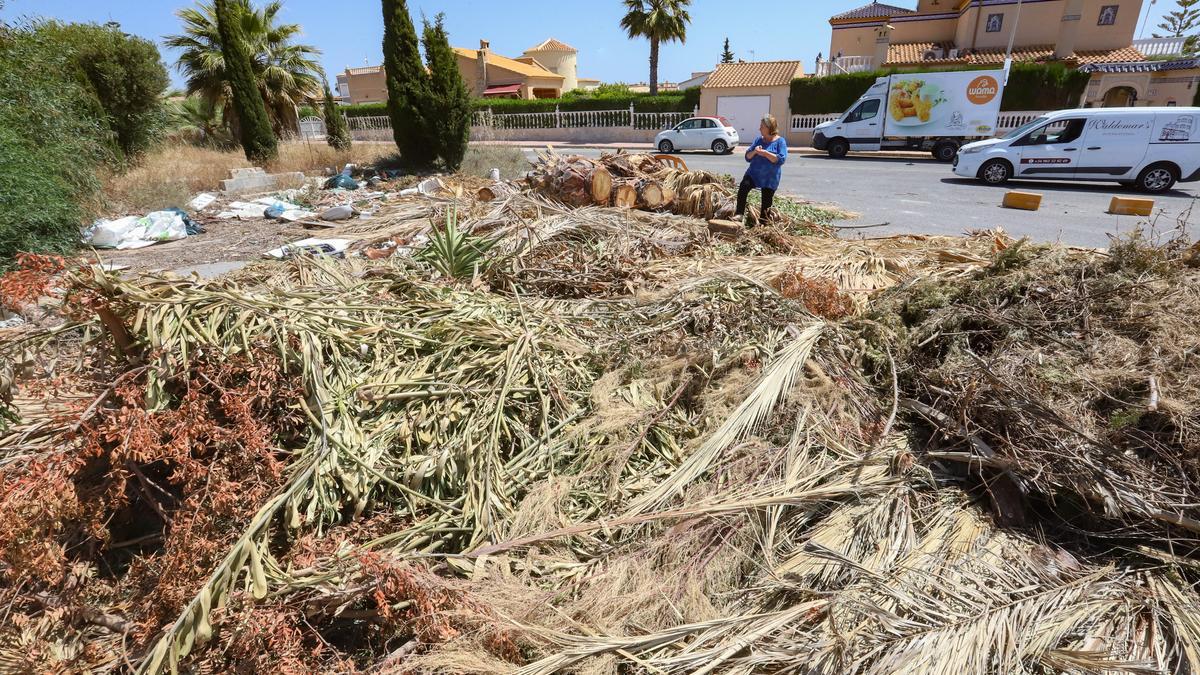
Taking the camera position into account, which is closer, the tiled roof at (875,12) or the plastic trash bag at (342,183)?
the plastic trash bag at (342,183)

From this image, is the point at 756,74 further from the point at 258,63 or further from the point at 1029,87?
the point at 258,63

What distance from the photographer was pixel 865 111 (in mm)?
18250

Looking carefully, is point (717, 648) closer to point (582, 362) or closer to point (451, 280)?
point (582, 362)

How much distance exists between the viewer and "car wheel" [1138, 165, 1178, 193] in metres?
10.8

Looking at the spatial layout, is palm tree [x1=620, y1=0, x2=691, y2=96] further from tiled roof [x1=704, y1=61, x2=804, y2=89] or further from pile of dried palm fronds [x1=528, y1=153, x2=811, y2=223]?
pile of dried palm fronds [x1=528, y1=153, x2=811, y2=223]

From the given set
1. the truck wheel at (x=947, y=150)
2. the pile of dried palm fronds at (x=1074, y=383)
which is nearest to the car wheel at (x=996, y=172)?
the truck wheel at (x=947, y=150)

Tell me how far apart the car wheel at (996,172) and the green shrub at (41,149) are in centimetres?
1581

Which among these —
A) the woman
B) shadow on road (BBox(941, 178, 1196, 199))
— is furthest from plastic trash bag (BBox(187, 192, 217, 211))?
shadow on road (BBox(941, 178, 1196, 199))

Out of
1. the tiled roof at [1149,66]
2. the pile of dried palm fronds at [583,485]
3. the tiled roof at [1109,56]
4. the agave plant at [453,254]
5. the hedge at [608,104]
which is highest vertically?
the tiled roof at [1109,56]

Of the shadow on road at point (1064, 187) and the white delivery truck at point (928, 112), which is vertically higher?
the white delivery truck at point (928, 112)

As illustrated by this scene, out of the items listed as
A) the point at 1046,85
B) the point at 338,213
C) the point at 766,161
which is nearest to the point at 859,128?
the point at 1046,85

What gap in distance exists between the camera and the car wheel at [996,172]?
1207cm

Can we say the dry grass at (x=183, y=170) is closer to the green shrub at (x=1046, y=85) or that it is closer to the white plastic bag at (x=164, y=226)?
the white plastic bag at (x=164, y=226)

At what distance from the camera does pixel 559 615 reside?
7.07 feet
